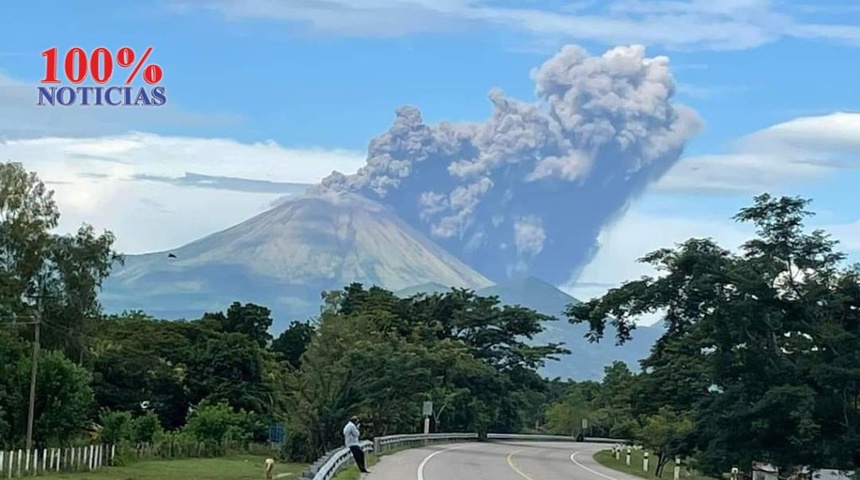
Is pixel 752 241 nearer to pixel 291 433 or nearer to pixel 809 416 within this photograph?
pixel 809 416

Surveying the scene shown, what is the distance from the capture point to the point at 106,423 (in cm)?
6438

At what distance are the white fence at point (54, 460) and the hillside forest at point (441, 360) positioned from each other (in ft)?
4.05

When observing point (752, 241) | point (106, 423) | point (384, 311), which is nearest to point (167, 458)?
point (106, 423)

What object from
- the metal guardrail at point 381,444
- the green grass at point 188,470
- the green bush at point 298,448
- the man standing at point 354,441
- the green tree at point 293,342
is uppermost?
the green tree at point 293,342

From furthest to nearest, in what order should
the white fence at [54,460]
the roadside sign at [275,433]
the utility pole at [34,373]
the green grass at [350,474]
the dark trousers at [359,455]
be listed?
the roadside sign at [275,433] < the utility pole at [34,373] < the white fence at [54,460] < the dark trousers at [359,455] < the green grass at [350,474]

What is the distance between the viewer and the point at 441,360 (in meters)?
66.7

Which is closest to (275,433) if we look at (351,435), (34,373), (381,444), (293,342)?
(34,373)

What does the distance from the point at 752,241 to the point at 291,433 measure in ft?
84.0

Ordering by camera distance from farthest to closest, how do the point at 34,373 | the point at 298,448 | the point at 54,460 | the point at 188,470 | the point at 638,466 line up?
the point at 298,448, the point at 188,470, the point at 54,460, the point at 638,466, the point at 34,373

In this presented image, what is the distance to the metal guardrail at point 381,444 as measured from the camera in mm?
26250

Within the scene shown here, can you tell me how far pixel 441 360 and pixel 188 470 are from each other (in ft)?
49.7

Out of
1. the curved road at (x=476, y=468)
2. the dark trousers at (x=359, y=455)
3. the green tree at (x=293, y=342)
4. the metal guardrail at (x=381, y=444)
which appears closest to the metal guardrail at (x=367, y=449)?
the metal guardrail at (x=381, y=444)

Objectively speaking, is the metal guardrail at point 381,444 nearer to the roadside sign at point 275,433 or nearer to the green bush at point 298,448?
the green bush at point 298,448

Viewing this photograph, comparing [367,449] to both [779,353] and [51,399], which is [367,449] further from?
[51,399]
